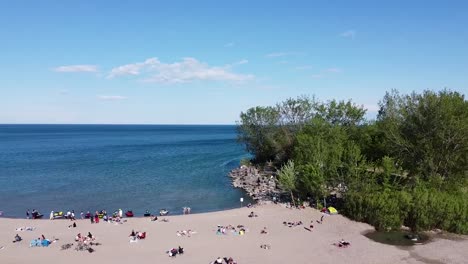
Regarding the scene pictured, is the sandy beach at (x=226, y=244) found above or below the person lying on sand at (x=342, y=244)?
below

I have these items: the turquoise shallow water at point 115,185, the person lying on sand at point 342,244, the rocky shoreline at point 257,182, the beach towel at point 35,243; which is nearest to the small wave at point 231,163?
the turquoise shallow water at point 115,185

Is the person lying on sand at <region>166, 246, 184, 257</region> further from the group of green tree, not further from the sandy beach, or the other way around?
the group of green tree

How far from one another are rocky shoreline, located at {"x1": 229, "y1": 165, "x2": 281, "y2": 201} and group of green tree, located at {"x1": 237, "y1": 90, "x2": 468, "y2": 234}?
7428mm

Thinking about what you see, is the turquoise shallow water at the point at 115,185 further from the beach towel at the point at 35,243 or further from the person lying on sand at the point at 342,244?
the person lying on sand at the point at 342,244

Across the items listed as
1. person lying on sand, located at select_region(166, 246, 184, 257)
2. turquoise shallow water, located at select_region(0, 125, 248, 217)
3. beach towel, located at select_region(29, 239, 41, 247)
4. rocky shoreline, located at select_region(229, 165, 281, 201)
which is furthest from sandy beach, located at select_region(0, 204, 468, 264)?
rocky shoreline, located at select_region(229, 165, 281, 201)

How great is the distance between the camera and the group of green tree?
133 feet

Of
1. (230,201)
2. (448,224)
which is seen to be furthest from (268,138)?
(448,224)

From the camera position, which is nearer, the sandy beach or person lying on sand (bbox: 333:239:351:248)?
the sandy beach

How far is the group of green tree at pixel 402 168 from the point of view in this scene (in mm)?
40688

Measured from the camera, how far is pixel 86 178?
81562 mm

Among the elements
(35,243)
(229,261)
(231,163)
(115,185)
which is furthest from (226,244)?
(231,163)

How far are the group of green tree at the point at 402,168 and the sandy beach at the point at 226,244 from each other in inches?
113

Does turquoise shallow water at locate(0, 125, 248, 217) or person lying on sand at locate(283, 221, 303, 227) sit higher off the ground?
person lying on sand at locate(283, 221, 303, 227)

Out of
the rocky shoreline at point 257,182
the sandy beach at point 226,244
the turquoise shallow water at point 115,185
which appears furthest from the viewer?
the rocky shoreline at point 257,182
